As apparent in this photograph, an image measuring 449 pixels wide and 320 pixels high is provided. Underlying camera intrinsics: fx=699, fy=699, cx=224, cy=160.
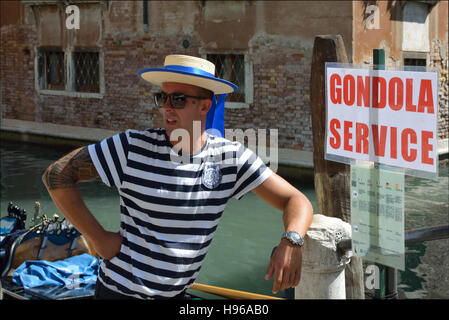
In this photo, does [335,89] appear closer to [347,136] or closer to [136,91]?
[347,136]

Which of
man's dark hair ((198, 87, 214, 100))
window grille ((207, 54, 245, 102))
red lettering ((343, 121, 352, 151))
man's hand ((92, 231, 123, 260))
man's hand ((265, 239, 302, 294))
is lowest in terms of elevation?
man's hand ((265, 239, 302, 294))

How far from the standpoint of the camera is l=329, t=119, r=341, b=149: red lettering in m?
2.71

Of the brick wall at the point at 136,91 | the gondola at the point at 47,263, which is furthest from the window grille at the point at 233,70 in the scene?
the gondola at the point at 47,263

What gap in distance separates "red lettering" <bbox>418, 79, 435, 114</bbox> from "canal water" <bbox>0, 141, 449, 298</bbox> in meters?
2.84

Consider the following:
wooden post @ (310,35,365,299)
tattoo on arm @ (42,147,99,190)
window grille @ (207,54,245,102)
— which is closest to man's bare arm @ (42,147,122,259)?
tattoo on arm @ (42,147,99,190)

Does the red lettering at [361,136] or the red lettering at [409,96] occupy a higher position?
the red lettering at [409,96]

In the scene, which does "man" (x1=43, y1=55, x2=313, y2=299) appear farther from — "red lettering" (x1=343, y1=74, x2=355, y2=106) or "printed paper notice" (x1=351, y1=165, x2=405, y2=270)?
"red lettering" (x1=343, y1=74, x2=355, y2=106)

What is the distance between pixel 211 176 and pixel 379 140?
89 centimetres

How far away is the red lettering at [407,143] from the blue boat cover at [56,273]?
8.67ft

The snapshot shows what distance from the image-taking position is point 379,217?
2439 millimetres

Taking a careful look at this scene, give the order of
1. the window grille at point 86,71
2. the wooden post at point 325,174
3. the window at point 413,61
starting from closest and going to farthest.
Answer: the wooden post at point 325,174 → the window at point 413,61 → the window grille at point 86,71

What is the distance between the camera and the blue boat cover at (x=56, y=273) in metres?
4.44

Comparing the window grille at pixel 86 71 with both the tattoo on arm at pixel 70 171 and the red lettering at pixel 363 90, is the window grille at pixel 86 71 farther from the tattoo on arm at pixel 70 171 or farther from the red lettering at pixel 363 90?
the tattoo on arm at pixel 70 171
